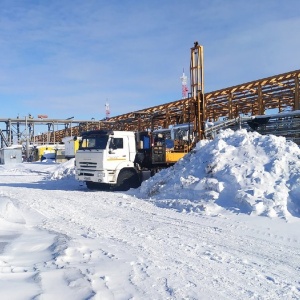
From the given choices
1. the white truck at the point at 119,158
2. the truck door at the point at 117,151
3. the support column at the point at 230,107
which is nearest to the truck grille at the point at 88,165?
the white truck at the point at 119,158

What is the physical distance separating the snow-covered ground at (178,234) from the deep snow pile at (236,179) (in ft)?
0.11

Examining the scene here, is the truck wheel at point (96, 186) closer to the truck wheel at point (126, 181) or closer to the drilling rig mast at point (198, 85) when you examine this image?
the truck wheel at point (126, 181)

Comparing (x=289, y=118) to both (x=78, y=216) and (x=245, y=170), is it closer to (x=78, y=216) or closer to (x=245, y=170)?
(x=245, y=170)

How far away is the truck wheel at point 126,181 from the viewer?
15488 mm

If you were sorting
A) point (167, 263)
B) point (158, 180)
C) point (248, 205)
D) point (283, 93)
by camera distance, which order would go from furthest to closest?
point (283, 93), point (158, 180), point (248, 205), point (167, 263)

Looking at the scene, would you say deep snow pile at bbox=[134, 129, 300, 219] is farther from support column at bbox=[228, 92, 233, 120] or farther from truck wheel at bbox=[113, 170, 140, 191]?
support column at bbox=[228, 92, 233, 120]

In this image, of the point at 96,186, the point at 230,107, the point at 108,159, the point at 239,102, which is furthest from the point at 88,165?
the point at 239,102

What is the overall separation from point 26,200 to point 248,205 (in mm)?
7705

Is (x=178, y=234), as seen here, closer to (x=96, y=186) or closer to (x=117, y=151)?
(x=117, y=151)

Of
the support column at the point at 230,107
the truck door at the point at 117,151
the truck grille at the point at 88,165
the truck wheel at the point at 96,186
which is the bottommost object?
the truck wheel at the point at 96,186

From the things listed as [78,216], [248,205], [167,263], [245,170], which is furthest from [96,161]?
[167,263]

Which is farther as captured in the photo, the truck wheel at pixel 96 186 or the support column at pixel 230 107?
the support column at pixel 230 107

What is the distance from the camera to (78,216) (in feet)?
31.6

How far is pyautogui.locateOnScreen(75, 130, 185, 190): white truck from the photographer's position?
49.5 feet
